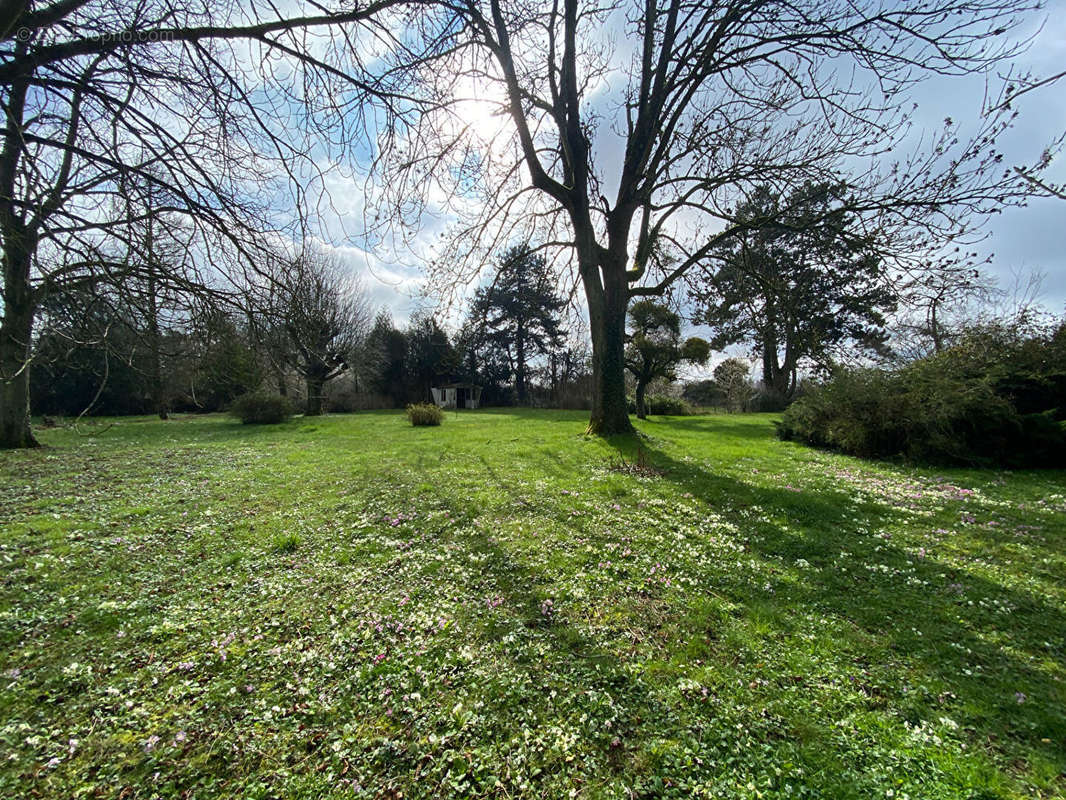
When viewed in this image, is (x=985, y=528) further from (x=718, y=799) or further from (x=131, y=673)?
(x=131, y=673)

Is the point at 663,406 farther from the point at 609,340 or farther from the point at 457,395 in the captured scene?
the point at 457,395

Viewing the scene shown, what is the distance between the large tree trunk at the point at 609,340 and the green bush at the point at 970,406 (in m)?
5.31

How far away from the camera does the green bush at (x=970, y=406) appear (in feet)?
23.7

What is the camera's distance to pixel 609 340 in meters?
10.1

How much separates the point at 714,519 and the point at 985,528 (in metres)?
2.80

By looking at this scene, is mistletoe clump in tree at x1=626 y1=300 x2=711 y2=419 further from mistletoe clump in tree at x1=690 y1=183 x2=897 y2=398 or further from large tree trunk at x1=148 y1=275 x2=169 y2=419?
large tree trunk at x1=148 y1=275 x2=169 y2=419

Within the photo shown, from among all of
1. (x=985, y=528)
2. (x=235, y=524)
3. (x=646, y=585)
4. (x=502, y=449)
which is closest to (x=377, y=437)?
(x=502, y=449)

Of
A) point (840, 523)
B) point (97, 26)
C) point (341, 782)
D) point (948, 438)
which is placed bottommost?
point (341, 782)

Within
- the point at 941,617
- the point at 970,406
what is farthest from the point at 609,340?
the point at 941,617

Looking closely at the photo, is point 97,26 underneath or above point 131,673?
above

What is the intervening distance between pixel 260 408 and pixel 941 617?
23458mm

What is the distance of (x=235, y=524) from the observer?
4.98 metres

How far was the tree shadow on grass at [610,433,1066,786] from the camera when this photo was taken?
1.95 metres

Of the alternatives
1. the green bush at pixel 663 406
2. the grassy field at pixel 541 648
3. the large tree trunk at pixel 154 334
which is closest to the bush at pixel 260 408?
the grassy field at pixel 541 648
